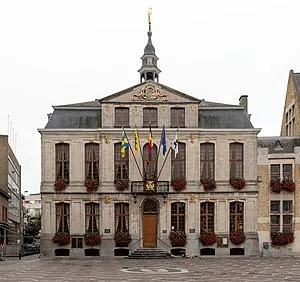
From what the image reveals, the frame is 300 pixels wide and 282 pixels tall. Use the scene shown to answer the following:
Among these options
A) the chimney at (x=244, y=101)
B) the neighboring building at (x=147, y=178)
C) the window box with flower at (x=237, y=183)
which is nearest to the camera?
the window box with flower at (x=237, y=183)

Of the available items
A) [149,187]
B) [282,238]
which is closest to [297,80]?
[282,238]

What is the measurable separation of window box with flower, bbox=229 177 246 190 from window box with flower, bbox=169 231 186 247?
5214mm

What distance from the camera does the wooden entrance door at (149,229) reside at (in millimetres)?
45656

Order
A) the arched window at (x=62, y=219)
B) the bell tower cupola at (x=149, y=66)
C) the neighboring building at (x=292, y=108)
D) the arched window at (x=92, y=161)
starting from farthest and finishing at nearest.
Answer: the neighboring building at (x=292, y=108) → the bell tower cupola at (x=149, y=66) → the arched window at (x=92, y=161) → the arched window at (x=62, y=219)

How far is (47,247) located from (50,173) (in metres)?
5.45

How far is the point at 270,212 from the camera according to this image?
4572cm

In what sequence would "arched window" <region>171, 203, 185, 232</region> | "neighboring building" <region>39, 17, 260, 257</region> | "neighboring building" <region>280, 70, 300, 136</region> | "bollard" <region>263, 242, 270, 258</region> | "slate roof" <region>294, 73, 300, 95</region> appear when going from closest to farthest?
"bollard" <region>263, 242, 270, 258</region> → "neighboring building" <region>39, 17, 260, 257</region> → "arched window" <region>171, 203, 185, 232</region> → "neighboring building" <region>280, 70, 300, 136</region> → "slate roof" <region>294, 73, 300, 95</region>

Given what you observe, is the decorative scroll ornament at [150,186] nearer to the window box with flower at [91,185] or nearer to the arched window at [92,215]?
the window box with flower at [91,185]

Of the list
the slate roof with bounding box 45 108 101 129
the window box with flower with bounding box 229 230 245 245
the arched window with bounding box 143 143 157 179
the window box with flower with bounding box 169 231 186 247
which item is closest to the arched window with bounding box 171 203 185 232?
the window box with flower with bounding box 169 231 186 247

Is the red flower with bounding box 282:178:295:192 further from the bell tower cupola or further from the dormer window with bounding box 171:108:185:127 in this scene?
the bell tower cupola

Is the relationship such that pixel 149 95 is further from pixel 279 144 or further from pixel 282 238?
pixel 282 238

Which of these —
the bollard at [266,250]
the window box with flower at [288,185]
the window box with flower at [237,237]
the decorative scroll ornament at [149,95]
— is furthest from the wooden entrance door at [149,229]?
the window box with flower at [288,185]

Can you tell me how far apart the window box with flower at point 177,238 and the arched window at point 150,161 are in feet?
14.8

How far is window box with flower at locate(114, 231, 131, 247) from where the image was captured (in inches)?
1774
